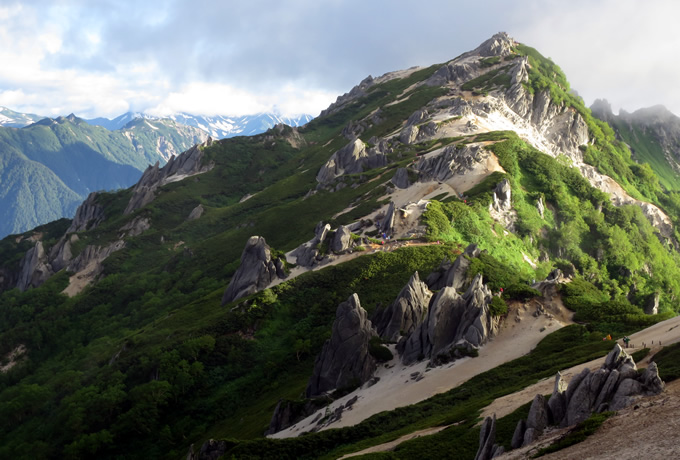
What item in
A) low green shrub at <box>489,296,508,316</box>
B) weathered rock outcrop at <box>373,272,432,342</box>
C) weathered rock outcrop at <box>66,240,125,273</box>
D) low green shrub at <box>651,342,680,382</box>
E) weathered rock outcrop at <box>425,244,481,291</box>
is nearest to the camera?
low green shrub at <box>651,342,680,382</box>

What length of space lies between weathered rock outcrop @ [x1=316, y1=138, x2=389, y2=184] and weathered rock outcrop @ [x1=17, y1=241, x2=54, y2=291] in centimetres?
9926

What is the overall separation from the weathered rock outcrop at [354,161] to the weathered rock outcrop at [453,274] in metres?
86.2

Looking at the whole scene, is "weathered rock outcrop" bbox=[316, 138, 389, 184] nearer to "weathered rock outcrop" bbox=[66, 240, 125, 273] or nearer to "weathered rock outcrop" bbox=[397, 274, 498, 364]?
"weathered rock outcrop" bbox=[66, 240, 125, 273]

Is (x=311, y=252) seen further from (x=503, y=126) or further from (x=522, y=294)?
(x=503, y=126)

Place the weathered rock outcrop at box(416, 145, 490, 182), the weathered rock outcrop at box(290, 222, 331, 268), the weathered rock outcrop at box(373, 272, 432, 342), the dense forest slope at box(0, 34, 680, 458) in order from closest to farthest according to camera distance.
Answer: the dense forest slope at box(0, 34, 680, 458) < the weathered rock outcrop at box(373, 272, 432, 342) < the weathered rock outcrop at box(290, 222, 331, 268) < the weathered rock outcrop at box(416, 145, 490, 182)

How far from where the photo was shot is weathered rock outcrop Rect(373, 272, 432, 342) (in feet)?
208

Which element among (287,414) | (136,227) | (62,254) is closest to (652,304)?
(287,414)

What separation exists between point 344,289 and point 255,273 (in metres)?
19.3

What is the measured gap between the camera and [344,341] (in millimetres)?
59000

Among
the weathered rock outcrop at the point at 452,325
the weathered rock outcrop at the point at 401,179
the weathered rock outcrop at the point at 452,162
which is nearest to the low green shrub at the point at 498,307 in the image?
the weathered rock outcrop at the point at 452,325

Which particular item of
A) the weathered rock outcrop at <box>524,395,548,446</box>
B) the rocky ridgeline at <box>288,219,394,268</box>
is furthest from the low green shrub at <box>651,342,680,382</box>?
the rocky ridgeline at <box>288,219,394,268</box>

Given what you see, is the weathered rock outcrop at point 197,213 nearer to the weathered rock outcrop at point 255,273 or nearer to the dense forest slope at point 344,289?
the dense forest slope at point 344,289

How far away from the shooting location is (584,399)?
1088 inches

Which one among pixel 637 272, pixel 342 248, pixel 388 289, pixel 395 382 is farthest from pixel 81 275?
pixel 637 272
